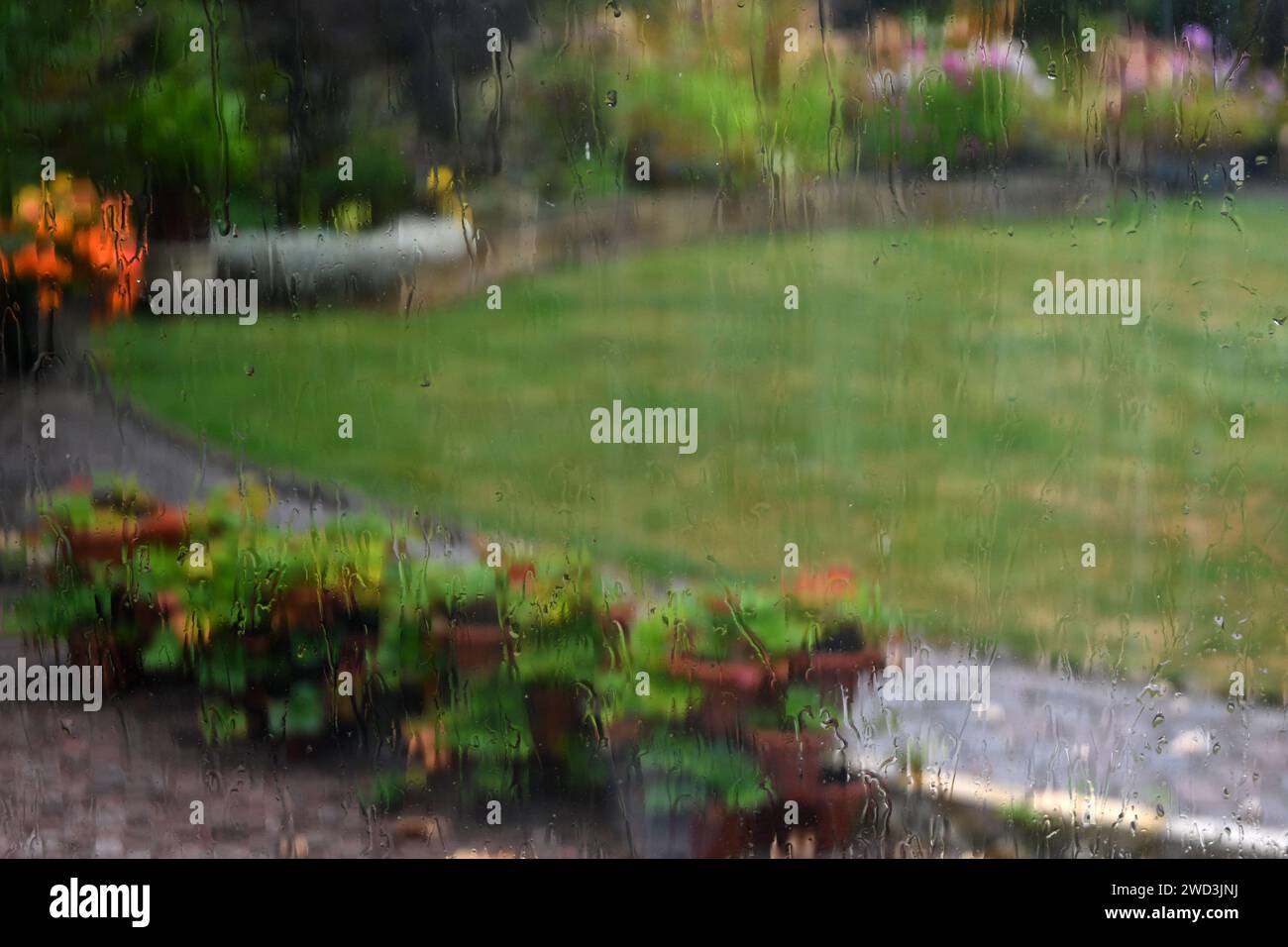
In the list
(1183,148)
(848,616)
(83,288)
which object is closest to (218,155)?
(83,288)

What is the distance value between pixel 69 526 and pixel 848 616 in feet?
4.72

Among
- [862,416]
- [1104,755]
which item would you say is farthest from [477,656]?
[1104,755]

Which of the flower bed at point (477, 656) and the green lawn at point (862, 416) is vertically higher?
the green lawn at point (862, 416)

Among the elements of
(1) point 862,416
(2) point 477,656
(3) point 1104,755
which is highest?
(1) point 862,416

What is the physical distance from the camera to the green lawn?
1795 millimetres

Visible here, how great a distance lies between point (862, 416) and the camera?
181cm

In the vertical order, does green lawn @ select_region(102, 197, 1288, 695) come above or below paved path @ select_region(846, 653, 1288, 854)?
above

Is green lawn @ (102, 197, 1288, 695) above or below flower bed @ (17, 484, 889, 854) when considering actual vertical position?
above

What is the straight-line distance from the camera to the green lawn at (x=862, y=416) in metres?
1.79

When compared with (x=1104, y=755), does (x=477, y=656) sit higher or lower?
higher

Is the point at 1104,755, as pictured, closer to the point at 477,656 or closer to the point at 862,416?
the point at 862,416

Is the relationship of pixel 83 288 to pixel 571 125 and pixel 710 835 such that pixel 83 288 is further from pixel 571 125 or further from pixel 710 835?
pixel 710 835

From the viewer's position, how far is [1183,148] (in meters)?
1.77

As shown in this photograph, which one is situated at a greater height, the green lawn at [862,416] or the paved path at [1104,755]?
the green lawn at [862,416]
